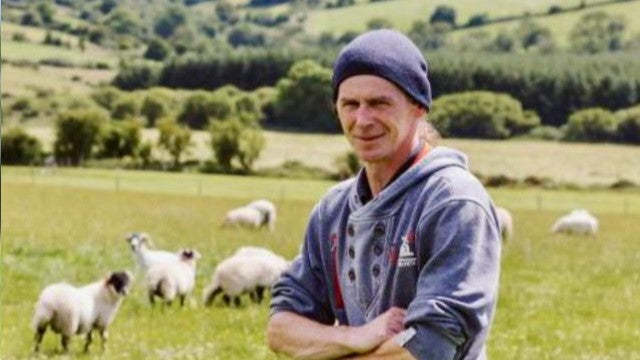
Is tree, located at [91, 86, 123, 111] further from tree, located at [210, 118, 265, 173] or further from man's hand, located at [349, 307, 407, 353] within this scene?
man's hand, located at [349, 307, 407, 353]

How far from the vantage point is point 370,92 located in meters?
3.96

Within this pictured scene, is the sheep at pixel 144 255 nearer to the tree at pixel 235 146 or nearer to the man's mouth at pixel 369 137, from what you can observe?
the man's mouth at pixel 369 137

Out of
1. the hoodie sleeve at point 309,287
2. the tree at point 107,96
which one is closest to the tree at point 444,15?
the tree at point 107,96

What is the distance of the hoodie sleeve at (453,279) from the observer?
149 inches

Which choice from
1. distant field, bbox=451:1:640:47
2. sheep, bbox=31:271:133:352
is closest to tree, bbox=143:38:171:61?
distant field, bbox=451:1:640:47

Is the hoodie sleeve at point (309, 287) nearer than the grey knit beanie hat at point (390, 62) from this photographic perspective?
No

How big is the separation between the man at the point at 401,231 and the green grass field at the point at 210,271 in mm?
9391

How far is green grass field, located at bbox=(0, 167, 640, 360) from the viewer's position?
47.5 ft

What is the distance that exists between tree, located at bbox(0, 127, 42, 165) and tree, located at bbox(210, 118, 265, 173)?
13.9 metres

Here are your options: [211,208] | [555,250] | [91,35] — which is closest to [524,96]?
[91,35]

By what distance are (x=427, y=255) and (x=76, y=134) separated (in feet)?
346

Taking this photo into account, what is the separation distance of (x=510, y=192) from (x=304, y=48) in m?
80.2

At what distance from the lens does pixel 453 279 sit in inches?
149

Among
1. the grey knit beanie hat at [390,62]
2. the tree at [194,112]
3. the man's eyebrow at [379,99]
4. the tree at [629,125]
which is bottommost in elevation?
the tree at [194,112]
